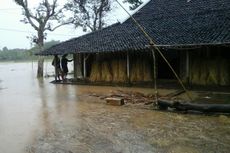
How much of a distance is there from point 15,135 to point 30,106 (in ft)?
15.4

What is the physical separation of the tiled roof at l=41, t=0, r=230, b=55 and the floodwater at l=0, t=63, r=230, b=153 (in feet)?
17.9

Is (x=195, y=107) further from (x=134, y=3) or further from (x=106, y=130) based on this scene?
(x=134, y=3)

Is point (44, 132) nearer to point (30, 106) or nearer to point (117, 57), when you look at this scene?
point (30, 106)

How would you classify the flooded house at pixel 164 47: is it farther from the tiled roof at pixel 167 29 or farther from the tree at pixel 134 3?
the tree at pixel 134 3

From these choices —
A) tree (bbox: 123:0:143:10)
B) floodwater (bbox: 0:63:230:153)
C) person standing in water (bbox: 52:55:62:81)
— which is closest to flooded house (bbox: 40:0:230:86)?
person standing in water (bbox: 52:55:62:81)

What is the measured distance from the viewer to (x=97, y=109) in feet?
40.5

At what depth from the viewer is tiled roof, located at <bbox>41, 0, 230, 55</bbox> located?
16.3 m

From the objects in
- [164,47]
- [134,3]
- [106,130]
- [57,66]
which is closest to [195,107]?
[106,130]

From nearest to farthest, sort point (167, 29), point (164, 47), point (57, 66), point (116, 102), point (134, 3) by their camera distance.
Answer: point (116, 102), point (164, 47), point (167, 29), point (57, 66), point (134, 3)

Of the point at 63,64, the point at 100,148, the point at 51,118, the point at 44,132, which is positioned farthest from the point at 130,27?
the point at 100,148

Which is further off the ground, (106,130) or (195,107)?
(195,107)

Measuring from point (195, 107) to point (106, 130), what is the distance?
10.5 feet

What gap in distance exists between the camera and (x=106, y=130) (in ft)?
30.0

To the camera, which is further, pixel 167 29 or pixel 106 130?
pixel 167 29
